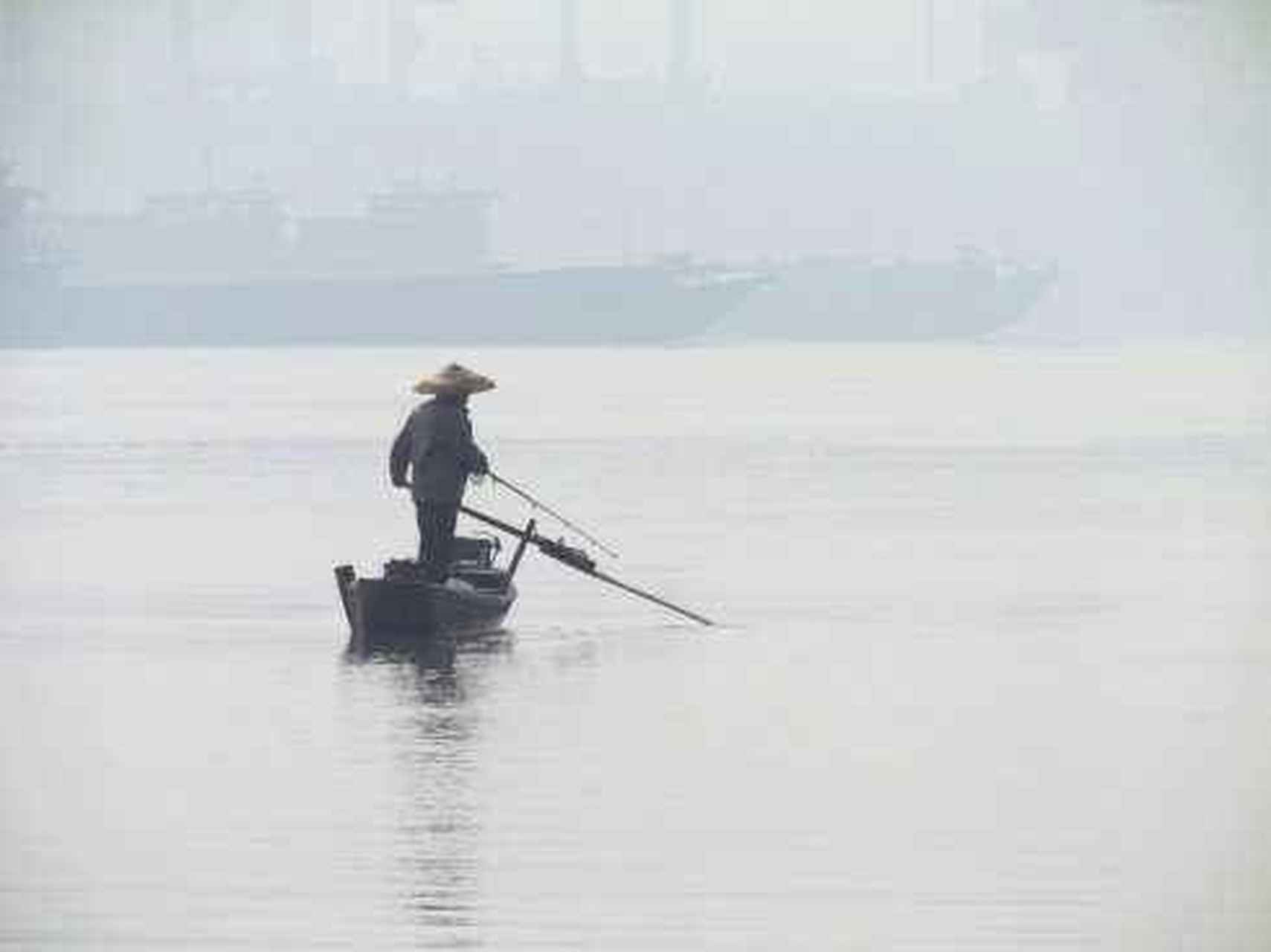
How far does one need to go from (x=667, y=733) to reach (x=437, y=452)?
5587 millimetres

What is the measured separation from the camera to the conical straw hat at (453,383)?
2744 centimetres

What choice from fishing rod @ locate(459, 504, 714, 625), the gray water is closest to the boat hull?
the gray water

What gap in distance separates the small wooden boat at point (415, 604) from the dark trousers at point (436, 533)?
0.08m

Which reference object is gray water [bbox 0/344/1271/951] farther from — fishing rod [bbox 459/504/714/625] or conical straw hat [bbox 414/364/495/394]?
conical straw hat [bbox 414/364/495/394]

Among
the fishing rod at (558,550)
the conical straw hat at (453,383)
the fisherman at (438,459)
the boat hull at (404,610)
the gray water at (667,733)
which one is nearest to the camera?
the gray water at (667,733)

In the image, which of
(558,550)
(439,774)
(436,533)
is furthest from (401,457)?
(439,774)

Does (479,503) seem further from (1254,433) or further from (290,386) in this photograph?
(290,386)

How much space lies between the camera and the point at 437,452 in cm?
2752

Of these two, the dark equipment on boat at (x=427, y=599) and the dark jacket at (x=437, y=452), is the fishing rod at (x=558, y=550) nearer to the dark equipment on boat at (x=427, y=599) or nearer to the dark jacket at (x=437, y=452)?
the dark equipment on boat at (x=427, y=599)

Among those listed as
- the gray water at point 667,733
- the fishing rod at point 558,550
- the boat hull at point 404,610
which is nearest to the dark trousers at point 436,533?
the boat hull at point 404,610

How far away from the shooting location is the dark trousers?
27.3m

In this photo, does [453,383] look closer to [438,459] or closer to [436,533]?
[438,459]

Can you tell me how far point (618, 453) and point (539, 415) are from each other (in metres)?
26.2

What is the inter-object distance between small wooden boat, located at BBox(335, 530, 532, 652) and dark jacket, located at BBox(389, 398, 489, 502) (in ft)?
1.53
